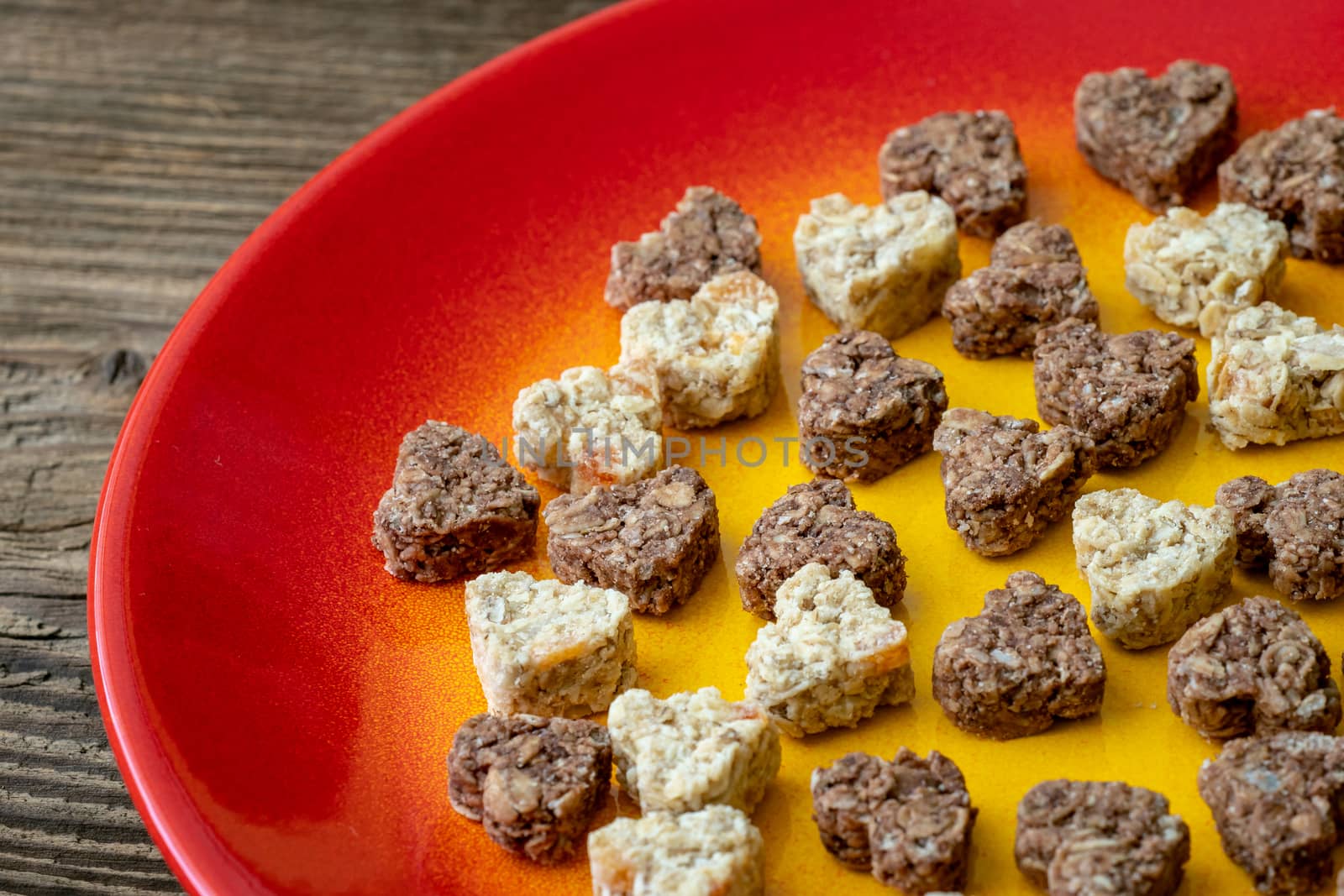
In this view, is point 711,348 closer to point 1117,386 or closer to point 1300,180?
point 1117,386

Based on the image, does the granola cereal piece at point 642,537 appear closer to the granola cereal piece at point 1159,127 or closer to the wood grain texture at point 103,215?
the wood grain texture at point 103,215

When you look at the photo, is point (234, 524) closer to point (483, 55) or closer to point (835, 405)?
point (835, 405)

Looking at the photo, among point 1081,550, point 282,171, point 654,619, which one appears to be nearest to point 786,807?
point 654,619


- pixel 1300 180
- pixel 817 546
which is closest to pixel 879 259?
pixel 817 546

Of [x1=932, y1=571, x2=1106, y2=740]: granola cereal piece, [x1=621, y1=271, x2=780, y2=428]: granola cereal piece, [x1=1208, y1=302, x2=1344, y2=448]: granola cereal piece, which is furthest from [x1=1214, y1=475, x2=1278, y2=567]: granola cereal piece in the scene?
[x1=621, y1=271, x2=780, y2=428]: granola cereal piece

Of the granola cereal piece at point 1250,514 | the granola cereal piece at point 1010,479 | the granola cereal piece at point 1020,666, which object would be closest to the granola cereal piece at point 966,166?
the granola cereal piece at point 1010,479

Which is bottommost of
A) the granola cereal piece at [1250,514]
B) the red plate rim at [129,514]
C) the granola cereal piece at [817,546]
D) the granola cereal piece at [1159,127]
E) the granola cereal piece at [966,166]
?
the red plate rim at [129,514]

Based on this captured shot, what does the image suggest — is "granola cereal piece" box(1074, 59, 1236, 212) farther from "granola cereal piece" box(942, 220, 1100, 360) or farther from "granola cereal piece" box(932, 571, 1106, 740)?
"granola cereal piece" box(932, 571, 1106, 740)
